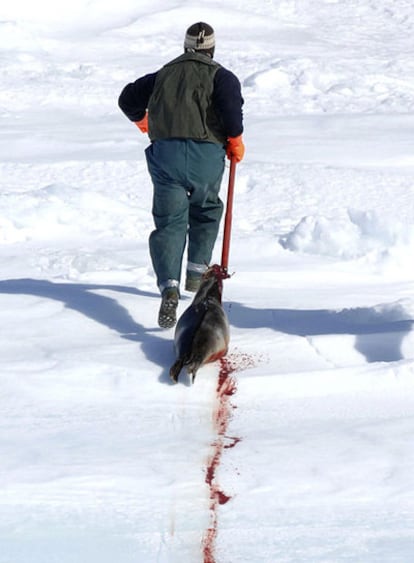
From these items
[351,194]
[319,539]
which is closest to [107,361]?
[319,539]

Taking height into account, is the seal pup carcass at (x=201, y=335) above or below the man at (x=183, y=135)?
below

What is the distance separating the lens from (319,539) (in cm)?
319

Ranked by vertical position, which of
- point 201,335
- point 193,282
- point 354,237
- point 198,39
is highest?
point 198,39

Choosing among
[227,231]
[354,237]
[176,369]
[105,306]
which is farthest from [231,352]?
[354,237]

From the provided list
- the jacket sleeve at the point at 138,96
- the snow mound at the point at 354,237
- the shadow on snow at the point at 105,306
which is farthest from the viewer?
the snow mound at the point at 354,237

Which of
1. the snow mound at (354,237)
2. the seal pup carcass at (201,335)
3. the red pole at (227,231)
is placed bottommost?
the snow mound at (354,237)

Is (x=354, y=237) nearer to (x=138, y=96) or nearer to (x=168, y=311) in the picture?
(x=138, y=96)

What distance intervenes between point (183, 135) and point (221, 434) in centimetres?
168

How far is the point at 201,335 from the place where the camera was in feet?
14.7

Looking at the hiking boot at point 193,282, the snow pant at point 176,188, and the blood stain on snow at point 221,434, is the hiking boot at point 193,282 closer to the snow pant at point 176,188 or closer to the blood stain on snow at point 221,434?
the snow pant at point 176,188

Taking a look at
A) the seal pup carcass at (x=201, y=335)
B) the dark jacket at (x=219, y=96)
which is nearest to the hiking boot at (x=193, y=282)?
the seal pup carcass at (x=201, y=335)

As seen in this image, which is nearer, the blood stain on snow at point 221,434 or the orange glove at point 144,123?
the blood stain on snow at point 221,434

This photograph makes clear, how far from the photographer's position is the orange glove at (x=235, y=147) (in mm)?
5141

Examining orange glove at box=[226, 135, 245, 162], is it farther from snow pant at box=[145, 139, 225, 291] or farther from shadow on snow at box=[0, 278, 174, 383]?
shadow on snow at box=[0, 278, 174, 383]
